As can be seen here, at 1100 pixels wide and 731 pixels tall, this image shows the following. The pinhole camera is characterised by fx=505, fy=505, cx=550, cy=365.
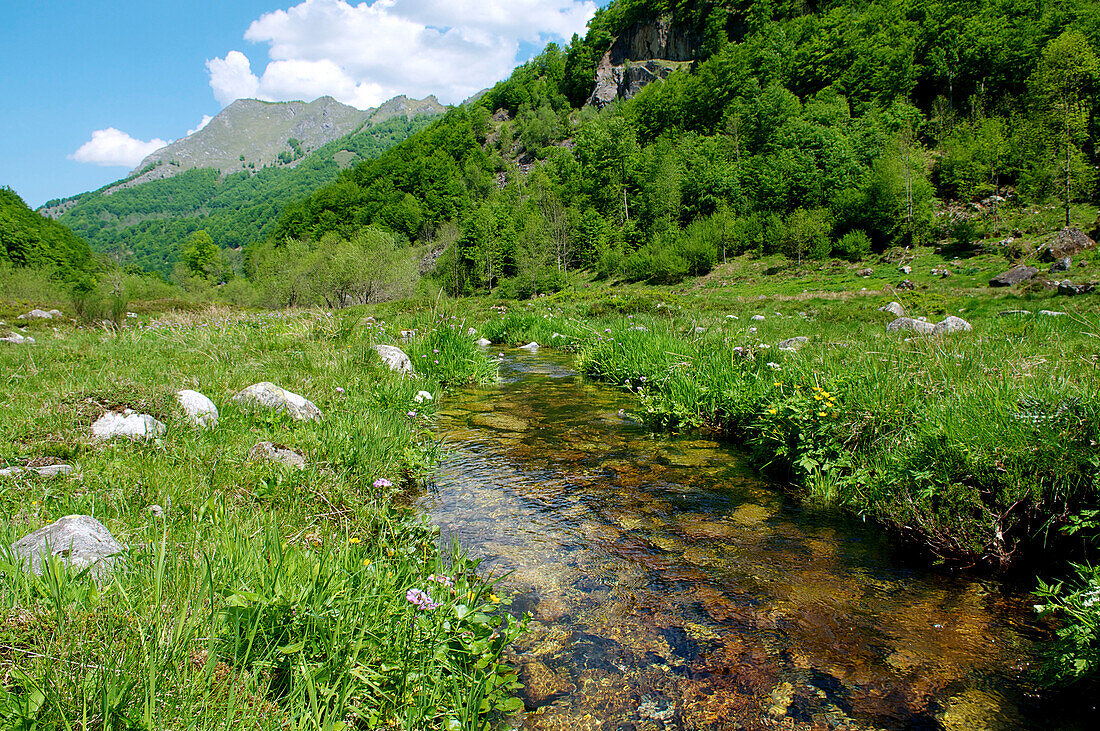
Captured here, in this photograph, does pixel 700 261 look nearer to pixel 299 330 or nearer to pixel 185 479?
pixel 299 330

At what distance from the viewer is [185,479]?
136 inches

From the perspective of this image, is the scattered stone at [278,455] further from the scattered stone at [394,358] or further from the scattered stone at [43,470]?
the scattered stone at [394,358]

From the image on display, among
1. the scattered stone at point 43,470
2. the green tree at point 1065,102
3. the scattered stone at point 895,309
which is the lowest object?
the scattered stone at point 895,309

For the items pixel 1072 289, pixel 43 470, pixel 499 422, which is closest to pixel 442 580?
pixel 43 470

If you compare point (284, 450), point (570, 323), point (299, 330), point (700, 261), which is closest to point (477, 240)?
point (700, 261)

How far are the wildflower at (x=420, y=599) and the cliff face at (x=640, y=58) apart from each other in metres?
115

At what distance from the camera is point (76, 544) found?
2.24 meters

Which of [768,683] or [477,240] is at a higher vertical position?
[477,240]

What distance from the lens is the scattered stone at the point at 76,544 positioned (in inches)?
81.0

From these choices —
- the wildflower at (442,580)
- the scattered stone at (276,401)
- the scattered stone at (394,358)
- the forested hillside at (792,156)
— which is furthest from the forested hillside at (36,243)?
the wildflower at (442,580)

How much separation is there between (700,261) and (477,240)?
36897 mm

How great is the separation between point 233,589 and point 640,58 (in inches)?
5123

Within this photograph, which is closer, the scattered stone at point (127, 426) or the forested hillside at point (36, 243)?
the scattered stone at point (127, 426)

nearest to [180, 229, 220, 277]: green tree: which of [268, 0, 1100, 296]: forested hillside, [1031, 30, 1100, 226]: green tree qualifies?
[268, 0, 1100, 296]: forested hillside
